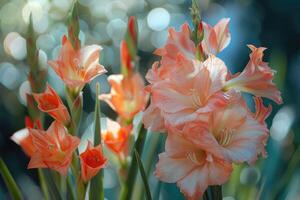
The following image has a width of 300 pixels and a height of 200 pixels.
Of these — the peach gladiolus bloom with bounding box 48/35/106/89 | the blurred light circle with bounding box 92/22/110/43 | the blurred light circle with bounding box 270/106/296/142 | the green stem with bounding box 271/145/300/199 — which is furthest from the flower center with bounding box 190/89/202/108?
the blurred light circle with bounding box 92/22/110/43

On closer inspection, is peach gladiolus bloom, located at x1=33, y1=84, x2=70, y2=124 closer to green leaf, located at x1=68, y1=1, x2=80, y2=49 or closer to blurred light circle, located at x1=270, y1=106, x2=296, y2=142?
→ green leaf, located at x1=68, y1=1, x2=80, y2=49

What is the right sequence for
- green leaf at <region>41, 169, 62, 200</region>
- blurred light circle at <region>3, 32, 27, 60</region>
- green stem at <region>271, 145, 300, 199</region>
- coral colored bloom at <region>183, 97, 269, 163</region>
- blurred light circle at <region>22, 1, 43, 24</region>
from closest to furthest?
coral colored bloom at <region>183, 97, 269, 163</region>, green leaf at <region>41, 169, 62, 200</region>, green stem at <region>271, 145, 300, 199</region>, blurred light circle at <region>22, 1, 43, 24</region>, blurred light circle at <region>3, 32, 27, 60</region>

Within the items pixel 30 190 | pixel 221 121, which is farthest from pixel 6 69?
pixel 221 121

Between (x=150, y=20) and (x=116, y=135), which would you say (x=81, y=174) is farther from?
(x=150, y=20)

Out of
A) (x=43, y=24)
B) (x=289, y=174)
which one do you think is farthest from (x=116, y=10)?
(x=289, y=174)

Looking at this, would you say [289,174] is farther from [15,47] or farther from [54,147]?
[15,47]

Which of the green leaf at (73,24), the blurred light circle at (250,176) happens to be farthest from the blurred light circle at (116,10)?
the green leaf at (73,24)
